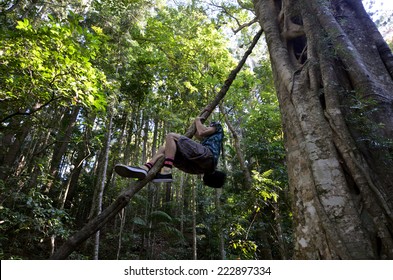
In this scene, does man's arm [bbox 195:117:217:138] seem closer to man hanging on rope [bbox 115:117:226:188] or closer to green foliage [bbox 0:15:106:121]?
man hanging on rope [bbox 115:117:226:188]

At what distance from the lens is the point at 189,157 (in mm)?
2924

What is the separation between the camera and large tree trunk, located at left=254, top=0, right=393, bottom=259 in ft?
6.21

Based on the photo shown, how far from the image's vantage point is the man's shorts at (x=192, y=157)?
291 centimetres

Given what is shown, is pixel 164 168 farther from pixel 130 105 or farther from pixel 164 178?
pixel 130 105

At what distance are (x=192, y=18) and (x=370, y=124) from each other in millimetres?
8438

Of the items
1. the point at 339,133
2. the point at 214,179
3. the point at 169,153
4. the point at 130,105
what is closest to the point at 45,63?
the point at 169,153

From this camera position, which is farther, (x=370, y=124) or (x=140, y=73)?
(x=140, y=73)

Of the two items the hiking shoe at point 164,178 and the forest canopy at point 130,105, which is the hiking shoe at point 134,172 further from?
the forest canopy at point 130,105

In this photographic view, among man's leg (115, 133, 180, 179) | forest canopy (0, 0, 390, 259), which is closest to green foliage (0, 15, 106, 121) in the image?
forest canopy (0, 0, 390, 259)

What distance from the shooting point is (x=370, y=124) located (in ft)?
7.42

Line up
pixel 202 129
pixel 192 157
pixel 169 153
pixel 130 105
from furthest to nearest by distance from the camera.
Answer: pixel 130 105, pixel 202 129, pixel 192 157, pixel 169 153

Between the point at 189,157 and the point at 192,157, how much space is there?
38 millimetres
